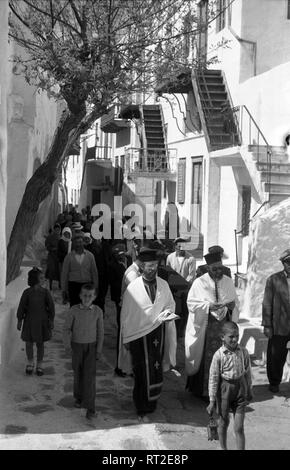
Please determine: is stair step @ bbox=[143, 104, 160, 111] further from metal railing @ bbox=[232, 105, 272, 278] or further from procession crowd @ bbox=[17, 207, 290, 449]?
procession crowd @ bbox=[17, 207, 290, 449]

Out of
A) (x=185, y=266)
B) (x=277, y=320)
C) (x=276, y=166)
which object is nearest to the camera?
(x=277, y=320)

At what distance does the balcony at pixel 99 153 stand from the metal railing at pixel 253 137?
→ 62.6 ft

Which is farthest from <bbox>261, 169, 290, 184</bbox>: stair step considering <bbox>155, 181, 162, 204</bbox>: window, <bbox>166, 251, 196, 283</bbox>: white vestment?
<bbox>155, 181, 162, 204</bbox>: window

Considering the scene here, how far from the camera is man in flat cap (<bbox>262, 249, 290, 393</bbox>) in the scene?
704 cm

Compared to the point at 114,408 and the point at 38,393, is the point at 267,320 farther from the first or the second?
the point at 38,393

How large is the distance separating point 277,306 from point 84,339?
7.29 ft

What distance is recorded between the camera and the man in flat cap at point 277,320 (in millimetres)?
7039

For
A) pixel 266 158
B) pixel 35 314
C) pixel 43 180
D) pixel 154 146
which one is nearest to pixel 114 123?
pixel 154 146

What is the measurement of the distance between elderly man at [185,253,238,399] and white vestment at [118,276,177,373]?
12.8 inches

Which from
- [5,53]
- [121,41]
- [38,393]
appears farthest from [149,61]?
[38,393]

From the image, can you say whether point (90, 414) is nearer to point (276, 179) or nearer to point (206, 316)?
point (206, 316)

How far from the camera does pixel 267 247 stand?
359 inches

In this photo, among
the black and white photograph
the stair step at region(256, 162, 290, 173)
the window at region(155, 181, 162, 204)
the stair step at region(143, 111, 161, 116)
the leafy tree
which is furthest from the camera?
the window at region(155, 181, 162, 204)

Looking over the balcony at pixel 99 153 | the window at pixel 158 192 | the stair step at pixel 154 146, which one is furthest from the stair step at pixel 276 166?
the balcony at pixel 99 153
